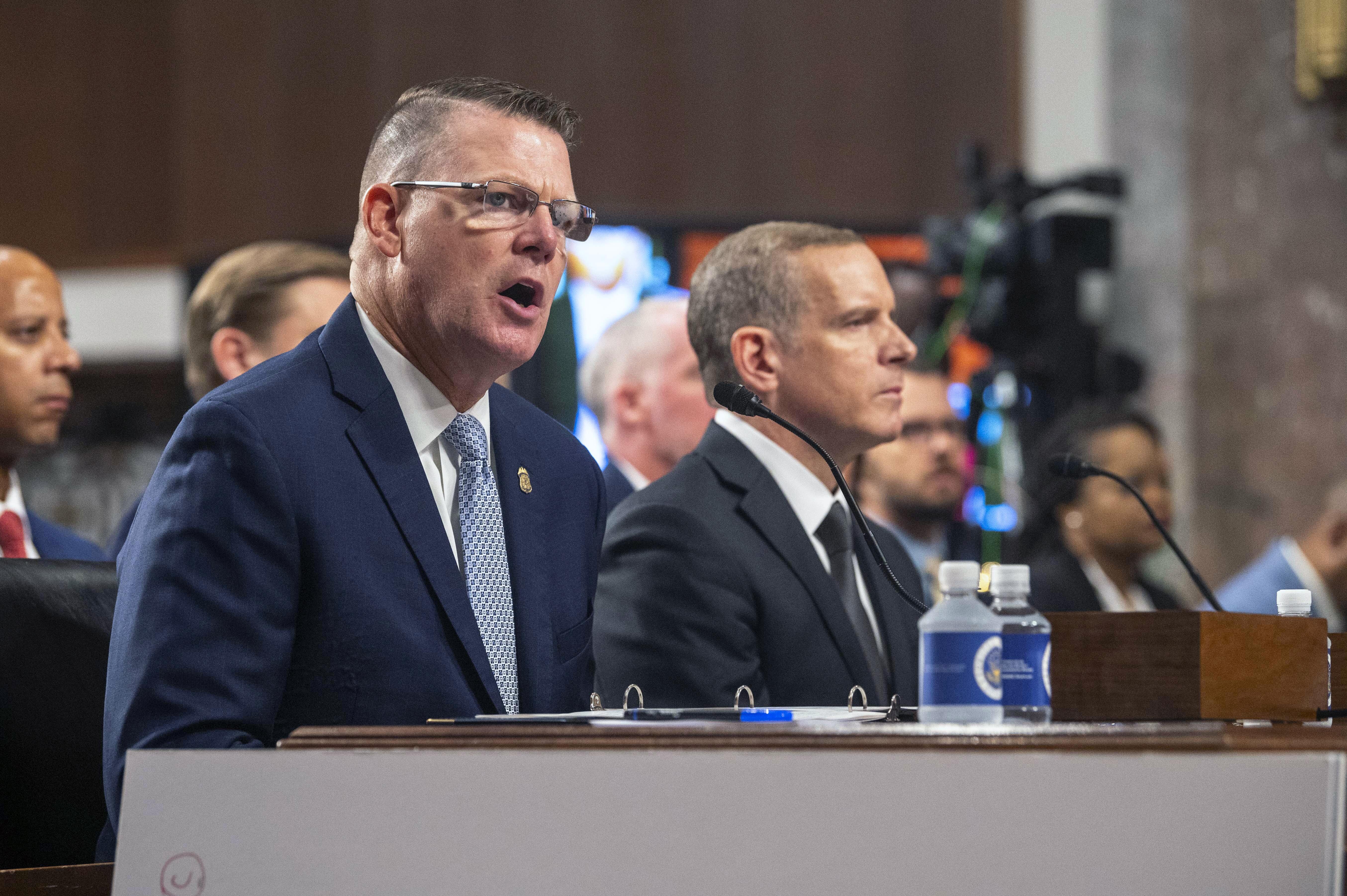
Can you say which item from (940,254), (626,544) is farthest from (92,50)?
(626,544)

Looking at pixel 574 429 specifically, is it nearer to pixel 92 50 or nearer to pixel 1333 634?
pixel 92 50

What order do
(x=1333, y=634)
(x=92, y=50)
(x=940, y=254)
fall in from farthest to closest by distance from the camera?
(x=92, y=50) → (x=940, y=254) → (x=1333, y=634)

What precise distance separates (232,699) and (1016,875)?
2.41 ft

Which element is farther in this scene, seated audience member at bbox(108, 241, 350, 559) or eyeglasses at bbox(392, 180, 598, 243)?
seated audience member at bbox(108, 241, 350, 559)

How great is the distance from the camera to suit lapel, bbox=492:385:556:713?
5.35 feet

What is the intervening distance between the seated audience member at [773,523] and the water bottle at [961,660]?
0.84 m

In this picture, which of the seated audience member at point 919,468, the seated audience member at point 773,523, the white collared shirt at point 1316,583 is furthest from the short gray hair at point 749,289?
the white collared shirt at point 1316,583

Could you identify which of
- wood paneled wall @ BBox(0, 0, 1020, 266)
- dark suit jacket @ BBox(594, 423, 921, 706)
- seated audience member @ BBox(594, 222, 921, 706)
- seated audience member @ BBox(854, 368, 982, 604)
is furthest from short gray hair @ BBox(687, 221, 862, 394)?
wood paneled wall @ BBox(0, 0, 1020, 266)

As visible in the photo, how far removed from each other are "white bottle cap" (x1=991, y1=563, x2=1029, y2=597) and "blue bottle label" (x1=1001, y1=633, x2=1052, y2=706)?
2.1 inches

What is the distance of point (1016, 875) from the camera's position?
0.98 meters

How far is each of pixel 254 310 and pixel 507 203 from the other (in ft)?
3.89

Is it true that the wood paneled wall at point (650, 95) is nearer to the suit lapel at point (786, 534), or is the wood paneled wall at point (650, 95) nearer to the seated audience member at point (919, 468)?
the seated audience member at point (919, 468)

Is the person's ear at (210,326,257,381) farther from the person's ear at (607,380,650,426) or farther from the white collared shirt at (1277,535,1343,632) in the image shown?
the white collared shirt at (1277,535,1343,632)

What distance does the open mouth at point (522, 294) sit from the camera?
1.72m
